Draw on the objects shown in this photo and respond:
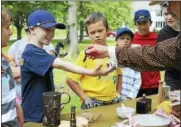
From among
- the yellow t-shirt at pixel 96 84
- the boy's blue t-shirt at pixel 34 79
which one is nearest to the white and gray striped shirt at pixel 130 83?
the yellow t-shirt at pixel 96 84

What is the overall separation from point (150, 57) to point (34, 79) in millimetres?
660

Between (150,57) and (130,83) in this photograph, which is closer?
(150,57)

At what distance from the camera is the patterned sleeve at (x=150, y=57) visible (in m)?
1.55

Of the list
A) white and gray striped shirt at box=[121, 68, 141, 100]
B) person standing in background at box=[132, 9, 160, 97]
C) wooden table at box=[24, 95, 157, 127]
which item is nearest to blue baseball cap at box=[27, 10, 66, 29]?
wooden table at box=[24, 95, 157, 127]

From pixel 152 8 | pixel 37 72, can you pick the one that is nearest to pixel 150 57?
pixel 152 8

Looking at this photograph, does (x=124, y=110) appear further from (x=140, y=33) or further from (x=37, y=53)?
(x=140, y=33)

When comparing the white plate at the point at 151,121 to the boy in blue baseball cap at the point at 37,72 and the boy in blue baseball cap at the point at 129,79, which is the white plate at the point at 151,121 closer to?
the boy in blue baseball cap at the point at 37,72

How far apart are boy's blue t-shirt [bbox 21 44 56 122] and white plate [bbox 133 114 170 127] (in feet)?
1.76

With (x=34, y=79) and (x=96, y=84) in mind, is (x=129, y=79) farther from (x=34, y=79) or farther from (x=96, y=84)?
(x=34, y=79)

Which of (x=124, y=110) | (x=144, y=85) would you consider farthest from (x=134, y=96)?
(x=124, y=110)

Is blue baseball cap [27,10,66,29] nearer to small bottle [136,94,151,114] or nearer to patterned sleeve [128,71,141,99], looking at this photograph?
small bottle [136,94,151,114]

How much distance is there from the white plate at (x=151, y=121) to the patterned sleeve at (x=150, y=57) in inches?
10.3

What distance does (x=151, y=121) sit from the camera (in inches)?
66.6

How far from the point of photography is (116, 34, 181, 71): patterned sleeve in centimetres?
155
